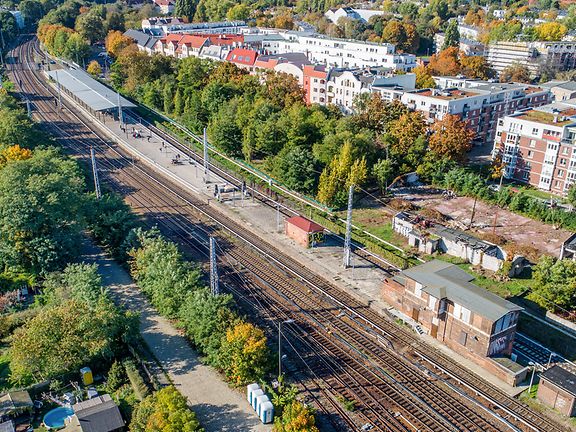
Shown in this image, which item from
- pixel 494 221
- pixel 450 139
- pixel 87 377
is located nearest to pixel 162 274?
pixel 87 377

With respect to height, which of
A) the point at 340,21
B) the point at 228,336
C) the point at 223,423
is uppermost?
the point at 340,21

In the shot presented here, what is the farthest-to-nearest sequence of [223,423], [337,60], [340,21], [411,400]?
[340,21] < [337,60] < [411,400] < [223,423]

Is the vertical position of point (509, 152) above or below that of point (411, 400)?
above

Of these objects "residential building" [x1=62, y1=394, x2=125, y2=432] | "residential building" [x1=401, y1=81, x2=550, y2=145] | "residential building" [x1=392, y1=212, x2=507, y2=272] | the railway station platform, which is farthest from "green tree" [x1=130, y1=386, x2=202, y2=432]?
"residential building" [x1=401, y1=81, x2=550, y2=145]

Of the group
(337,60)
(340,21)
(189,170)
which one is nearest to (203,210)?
(189,170)

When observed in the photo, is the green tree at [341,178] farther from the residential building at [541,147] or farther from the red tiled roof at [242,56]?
the red tiled roof at [242,56]

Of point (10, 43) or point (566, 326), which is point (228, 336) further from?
point (10, 43)
